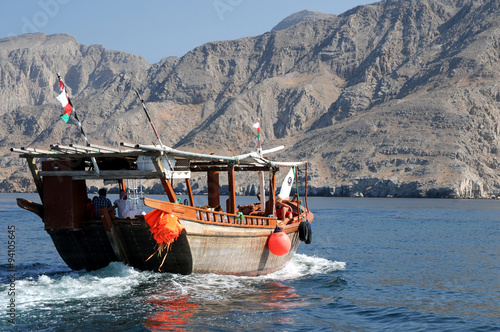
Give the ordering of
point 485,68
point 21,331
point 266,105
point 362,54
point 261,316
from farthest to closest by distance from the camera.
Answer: point 362,54
point 266,105
point 485,68
point 261,316
point 21,331

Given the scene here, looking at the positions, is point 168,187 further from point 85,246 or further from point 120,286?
point 85,246

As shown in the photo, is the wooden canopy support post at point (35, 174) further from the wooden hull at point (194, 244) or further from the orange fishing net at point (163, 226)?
the orange fishing net at point (163, 226)

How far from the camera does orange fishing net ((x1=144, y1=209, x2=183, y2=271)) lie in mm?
16703

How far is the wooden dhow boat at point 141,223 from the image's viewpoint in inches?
687

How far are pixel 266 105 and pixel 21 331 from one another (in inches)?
6542

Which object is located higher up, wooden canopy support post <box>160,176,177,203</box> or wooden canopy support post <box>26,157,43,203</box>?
wooden canopy support post <box>26,157,43,203</box>

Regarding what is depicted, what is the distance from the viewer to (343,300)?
723 inches

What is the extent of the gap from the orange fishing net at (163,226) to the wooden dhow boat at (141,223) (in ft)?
0.09

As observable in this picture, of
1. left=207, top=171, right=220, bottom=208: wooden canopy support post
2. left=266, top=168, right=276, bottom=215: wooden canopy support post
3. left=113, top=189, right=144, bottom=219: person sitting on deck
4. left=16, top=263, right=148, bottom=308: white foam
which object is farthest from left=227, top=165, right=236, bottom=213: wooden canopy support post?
left=16, top=263, right=148, bottom=308: white foam

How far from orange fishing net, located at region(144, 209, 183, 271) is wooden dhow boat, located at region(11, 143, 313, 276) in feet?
0.09

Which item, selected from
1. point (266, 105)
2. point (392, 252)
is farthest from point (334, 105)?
point (392, 252)

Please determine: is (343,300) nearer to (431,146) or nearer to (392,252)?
(392,252)

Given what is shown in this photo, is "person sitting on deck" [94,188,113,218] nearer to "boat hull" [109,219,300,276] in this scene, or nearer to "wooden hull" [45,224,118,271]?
"wooden hull" [45,224,118,271]

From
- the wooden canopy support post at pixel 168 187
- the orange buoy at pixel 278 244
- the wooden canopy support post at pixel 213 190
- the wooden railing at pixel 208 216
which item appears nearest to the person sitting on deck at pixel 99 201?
the wooden canopy support post at pixel 168 187
